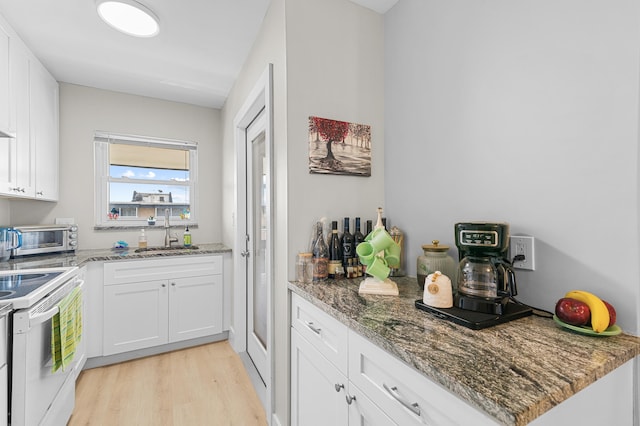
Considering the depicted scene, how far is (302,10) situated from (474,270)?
5.05 feet

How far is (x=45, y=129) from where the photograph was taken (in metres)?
2.46

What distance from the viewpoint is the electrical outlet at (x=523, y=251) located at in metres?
1.09

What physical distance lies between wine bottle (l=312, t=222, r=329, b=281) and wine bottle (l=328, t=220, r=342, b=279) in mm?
31

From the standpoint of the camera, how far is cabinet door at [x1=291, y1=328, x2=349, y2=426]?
109 centimetres

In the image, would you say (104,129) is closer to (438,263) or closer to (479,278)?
(438,263)

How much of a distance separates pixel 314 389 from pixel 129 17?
2401mm

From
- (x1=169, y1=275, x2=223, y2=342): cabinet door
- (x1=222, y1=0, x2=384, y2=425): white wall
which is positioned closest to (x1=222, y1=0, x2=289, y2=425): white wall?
(x1=222, y1=0, x2=384, y2=425): white wall

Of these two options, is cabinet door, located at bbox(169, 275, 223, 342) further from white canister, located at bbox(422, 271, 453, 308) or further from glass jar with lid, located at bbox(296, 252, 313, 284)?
white canister, located at bbox(422, 271, 453, 308)

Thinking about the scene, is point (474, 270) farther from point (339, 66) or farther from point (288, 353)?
point (339, 66)

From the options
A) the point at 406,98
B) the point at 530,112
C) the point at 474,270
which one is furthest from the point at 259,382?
the point at 530,112

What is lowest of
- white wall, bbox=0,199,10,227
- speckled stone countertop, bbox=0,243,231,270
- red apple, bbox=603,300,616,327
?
speckled stone countertop, bbox=0,243,231,270

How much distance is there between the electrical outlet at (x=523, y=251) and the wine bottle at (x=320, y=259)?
828mm

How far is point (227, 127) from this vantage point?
312 centimetres

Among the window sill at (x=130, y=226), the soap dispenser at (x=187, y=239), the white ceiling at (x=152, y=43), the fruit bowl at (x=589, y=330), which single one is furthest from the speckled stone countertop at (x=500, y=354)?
the window sill at (x=130, y=226)
